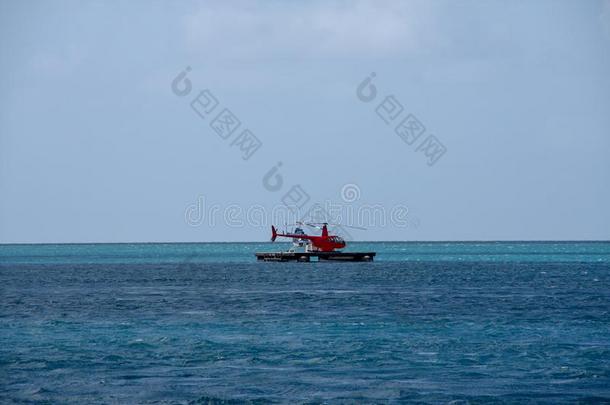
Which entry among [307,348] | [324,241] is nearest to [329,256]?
[324,241]

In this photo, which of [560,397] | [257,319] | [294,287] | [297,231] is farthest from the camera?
[297,231]

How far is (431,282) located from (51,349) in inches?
2471

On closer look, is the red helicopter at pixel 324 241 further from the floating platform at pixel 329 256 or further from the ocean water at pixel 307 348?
the ocean water at pixel 307 348

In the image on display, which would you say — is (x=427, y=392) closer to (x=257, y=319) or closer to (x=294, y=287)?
(x=257, y=319)

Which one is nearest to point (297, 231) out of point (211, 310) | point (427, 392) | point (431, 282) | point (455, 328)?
point (431, 282)

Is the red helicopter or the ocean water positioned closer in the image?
the ocean water

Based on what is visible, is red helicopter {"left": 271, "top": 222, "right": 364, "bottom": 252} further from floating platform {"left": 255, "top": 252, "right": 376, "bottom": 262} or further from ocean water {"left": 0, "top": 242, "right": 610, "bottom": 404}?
ocean water {"left": 0, "top": 242, "right": 610, "bottom": 404}

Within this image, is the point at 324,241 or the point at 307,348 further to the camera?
the point at 324,241

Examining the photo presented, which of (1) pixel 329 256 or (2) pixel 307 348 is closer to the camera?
(2) pixel 307 348

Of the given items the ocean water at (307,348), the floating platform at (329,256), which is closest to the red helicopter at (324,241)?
the floating platform at (329,256)

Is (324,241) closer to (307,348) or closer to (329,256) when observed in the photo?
(329,256)

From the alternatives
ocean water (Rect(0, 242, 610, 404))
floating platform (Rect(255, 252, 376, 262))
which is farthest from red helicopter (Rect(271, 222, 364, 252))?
ocean water (Rect(0, 242, 610, 404))

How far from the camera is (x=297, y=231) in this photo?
16438 cm

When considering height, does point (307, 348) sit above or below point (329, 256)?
below
